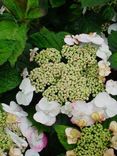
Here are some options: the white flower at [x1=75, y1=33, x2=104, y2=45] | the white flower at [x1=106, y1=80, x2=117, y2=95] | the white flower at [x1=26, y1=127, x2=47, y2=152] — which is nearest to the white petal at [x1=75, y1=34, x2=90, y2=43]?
the white flower at [x1=75, y1=33, x2=104, y2=45]

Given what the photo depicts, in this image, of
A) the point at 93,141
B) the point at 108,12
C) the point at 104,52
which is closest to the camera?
the point at 93,141

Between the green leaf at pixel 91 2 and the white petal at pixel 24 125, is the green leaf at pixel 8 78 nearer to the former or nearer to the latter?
the white petal at pixel 24 125

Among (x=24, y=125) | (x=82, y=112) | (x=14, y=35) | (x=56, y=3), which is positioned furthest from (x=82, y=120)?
(x=56, y=3)

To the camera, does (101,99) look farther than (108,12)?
No

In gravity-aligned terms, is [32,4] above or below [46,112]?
above

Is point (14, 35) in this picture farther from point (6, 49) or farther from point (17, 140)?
point (17, 140)

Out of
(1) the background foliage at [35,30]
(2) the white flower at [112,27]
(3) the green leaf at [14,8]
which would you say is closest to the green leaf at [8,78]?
(1) the background foliage at [35,30]
